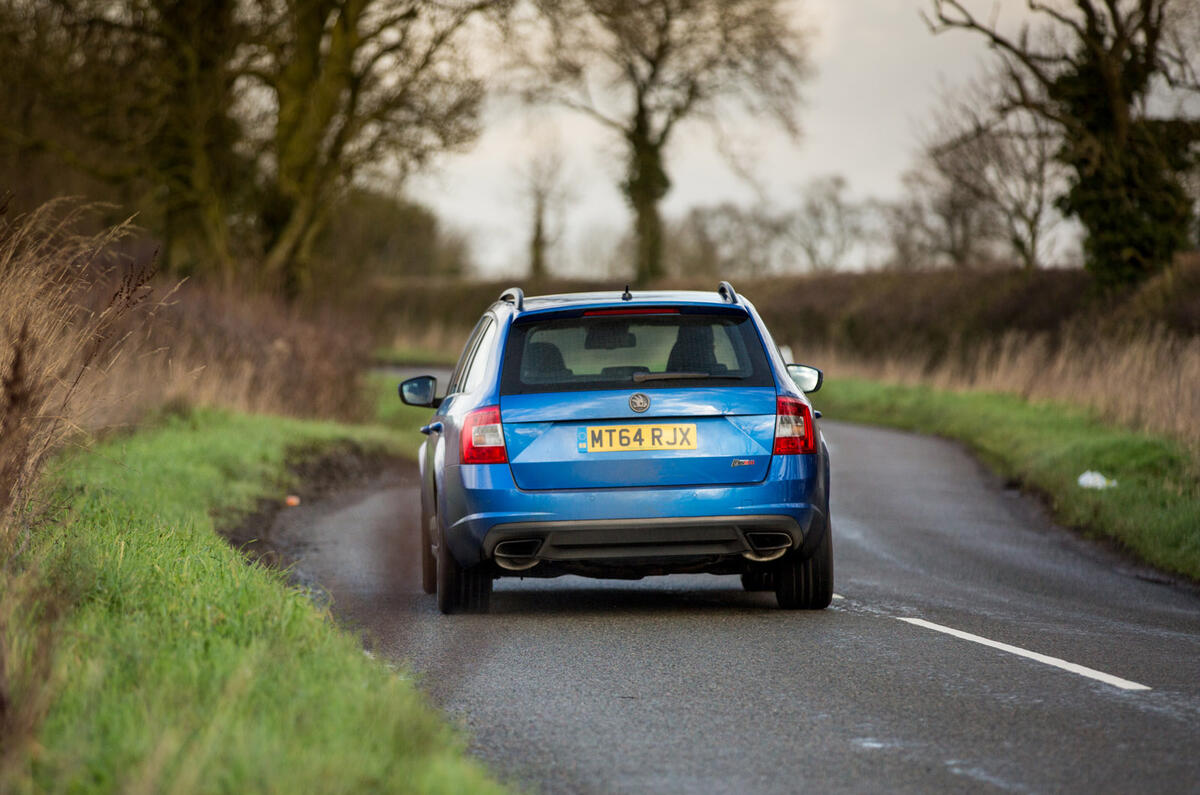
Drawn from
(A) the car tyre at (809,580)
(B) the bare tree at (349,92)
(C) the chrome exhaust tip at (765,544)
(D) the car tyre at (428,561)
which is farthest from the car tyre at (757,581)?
(B) the bare tree at (349,92)

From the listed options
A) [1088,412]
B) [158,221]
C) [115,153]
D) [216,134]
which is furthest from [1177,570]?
[158,221]

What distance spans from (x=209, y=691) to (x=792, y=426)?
4.08 m

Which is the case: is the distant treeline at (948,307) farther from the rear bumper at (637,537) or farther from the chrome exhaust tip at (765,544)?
the rear bumper at (637,537)

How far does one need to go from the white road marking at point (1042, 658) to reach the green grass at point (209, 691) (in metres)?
2.89

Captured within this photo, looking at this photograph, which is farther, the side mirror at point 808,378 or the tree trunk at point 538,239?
the tree trunk at point 538,239

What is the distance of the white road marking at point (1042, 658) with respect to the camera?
6.73 meters

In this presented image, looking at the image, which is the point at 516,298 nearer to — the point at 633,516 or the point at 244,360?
the point at 633,516

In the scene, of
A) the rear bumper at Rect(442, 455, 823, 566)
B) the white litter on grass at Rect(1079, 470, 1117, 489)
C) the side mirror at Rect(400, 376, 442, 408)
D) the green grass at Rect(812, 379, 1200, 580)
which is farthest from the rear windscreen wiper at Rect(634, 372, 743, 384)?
the white litter on grass at Rect(1079, 470, 1117, 489)

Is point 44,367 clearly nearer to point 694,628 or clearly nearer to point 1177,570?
point 694,628

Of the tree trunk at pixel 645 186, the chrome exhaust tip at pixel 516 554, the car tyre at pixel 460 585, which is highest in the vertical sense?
the tree trunk at pixel 645 186

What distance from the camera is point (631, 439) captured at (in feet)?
27.0

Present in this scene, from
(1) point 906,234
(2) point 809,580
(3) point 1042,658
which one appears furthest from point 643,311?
(1) point 906,234

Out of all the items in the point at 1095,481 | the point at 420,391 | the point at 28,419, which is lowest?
the point at 1095,481

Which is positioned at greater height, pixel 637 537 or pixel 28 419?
pixel 28 419
